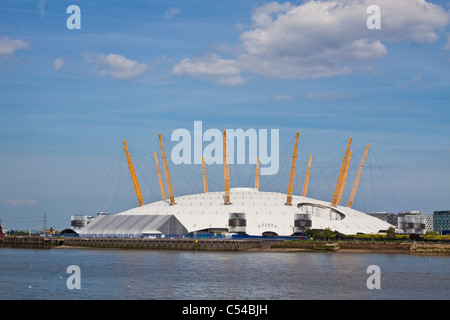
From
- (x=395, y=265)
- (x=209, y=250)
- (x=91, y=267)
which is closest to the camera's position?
(x=91, y=267)

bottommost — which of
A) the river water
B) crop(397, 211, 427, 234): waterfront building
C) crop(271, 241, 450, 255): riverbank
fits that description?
the river water

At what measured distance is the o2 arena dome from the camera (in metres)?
135

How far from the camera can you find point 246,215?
139 meters

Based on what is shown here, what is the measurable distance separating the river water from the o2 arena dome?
4558 cm

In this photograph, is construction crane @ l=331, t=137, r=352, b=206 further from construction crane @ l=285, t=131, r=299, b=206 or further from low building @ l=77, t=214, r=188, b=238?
low building @ l=77, t=214, r=188, b=238

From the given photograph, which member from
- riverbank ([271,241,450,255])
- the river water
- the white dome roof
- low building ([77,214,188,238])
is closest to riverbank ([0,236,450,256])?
riverbank ([271,241,450,255])

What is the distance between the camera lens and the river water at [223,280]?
5506 cm

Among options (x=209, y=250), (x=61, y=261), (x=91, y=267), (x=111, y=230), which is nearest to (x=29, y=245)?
(x=111, y=230)

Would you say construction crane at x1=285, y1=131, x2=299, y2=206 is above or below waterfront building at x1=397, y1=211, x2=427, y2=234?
above

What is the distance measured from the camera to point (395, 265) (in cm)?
8406

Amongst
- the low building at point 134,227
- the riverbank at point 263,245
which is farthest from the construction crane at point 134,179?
the riverbank at point 263,245

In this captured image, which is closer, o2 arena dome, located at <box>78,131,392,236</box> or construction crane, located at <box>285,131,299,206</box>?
o2 arena dome, located at <box>78,131,392,236</box>
